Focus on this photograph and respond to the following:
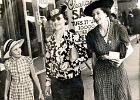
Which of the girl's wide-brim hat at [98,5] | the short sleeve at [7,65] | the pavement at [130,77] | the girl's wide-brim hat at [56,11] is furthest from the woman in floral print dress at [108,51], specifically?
the short sleeve at [7,65]

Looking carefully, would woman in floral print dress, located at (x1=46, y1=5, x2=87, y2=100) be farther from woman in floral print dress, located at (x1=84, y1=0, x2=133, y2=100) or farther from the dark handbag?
the dark handbag

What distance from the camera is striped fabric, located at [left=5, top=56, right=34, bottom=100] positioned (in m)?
2.49

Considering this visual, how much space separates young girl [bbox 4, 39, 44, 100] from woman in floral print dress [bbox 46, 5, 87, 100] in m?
0.17

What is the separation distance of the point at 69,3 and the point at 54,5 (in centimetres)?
13

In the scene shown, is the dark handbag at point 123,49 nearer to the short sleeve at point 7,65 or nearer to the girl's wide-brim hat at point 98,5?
the girl's wide-brim hat at point 98,5

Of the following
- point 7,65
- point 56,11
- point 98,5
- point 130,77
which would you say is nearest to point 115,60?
point 130,77

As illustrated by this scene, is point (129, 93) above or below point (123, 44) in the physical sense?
below

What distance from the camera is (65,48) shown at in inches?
101

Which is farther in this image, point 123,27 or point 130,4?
point 130,4

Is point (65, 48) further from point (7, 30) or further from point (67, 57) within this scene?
point (7, 30)

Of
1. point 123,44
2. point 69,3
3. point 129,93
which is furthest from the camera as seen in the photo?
point 69,3

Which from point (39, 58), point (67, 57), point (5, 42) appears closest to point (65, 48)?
point (67, 57)

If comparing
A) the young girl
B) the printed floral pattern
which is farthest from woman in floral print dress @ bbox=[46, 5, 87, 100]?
the young girl

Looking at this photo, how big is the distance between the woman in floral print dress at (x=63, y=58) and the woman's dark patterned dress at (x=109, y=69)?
0.58 feet
